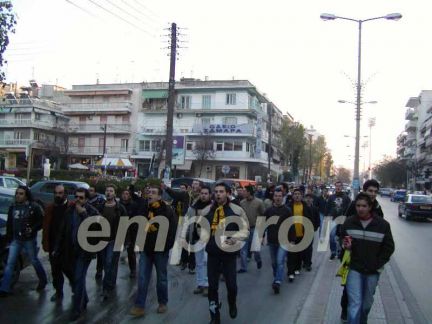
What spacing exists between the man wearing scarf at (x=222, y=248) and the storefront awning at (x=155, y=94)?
55.3 m

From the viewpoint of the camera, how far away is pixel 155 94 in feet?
199

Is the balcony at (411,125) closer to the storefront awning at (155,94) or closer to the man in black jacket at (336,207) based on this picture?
the storefront awning at (155,94)

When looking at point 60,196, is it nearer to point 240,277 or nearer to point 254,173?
point 240,277

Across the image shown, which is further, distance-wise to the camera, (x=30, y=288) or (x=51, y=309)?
(x=30, y=288)

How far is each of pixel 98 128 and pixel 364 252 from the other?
200ft

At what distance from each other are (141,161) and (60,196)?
5422 cm

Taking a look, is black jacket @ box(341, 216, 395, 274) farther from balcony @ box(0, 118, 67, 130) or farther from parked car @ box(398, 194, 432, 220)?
balcony @ box(0, 118, 67, 130)

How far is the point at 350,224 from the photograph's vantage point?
5078 millimetres

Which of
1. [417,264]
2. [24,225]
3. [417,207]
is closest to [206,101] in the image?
[417,207]

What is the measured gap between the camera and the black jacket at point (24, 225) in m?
7.10

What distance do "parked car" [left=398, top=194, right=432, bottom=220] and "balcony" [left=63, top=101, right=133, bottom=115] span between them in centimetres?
4340

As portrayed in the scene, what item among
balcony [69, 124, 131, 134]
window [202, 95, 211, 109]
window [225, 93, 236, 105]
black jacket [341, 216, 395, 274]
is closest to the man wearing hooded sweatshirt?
black jacket [341, 216, 395, 274]

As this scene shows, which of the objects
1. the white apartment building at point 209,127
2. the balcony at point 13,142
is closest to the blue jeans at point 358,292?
the white apartment building at point 209,127

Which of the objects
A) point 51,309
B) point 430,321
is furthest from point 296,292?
point 51,309
